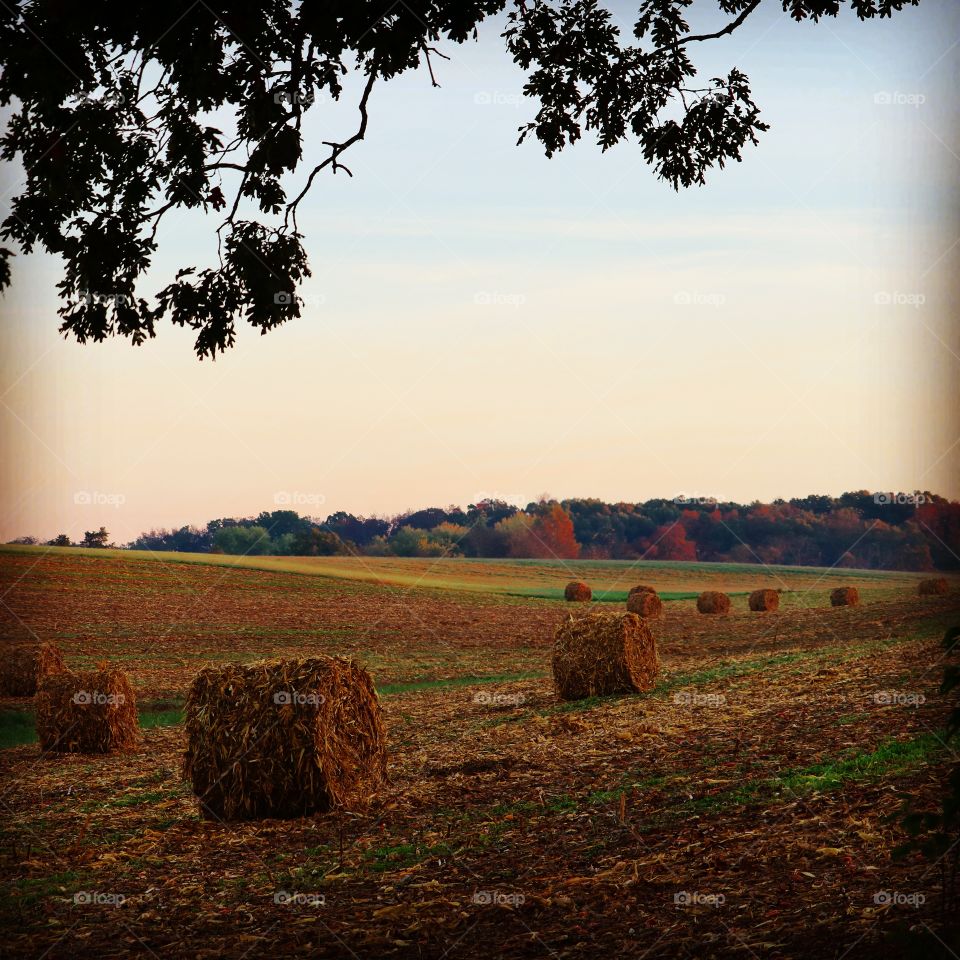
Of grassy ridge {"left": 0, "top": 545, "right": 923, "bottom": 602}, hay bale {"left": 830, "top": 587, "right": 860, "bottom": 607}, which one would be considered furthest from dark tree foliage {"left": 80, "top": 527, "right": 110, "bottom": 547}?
hay bale {"left": 830, "top": 587, "right": 860, "bottom": 607}

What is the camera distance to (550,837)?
930cm

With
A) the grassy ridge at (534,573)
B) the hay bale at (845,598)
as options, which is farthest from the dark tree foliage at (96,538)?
the hay bale at (845,598)

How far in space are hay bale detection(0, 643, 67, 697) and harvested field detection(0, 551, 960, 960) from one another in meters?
2.30

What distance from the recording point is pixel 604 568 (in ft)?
286

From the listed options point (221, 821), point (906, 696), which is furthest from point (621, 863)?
point (906, 696)

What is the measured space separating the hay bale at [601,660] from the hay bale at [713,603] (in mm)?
26583

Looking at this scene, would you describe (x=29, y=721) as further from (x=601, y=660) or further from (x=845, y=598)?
(x=845, y=598)

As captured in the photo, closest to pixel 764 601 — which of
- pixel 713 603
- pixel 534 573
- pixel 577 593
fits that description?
pixel 713 603

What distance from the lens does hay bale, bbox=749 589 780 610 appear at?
1732 inches

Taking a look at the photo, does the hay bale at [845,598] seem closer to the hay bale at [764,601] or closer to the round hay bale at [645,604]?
the hay bale at [764,601]

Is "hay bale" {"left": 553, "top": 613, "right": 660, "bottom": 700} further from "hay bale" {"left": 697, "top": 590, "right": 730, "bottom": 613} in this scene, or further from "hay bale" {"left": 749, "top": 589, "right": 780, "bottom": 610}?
"hay bale" {"left": 749, "top": 589, "right": 780, "bottom": 610}

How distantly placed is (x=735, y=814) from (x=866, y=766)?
1.80 metres

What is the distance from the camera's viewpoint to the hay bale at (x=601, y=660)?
18234 mm

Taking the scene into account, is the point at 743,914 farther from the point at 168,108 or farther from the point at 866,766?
the point at 168,108
